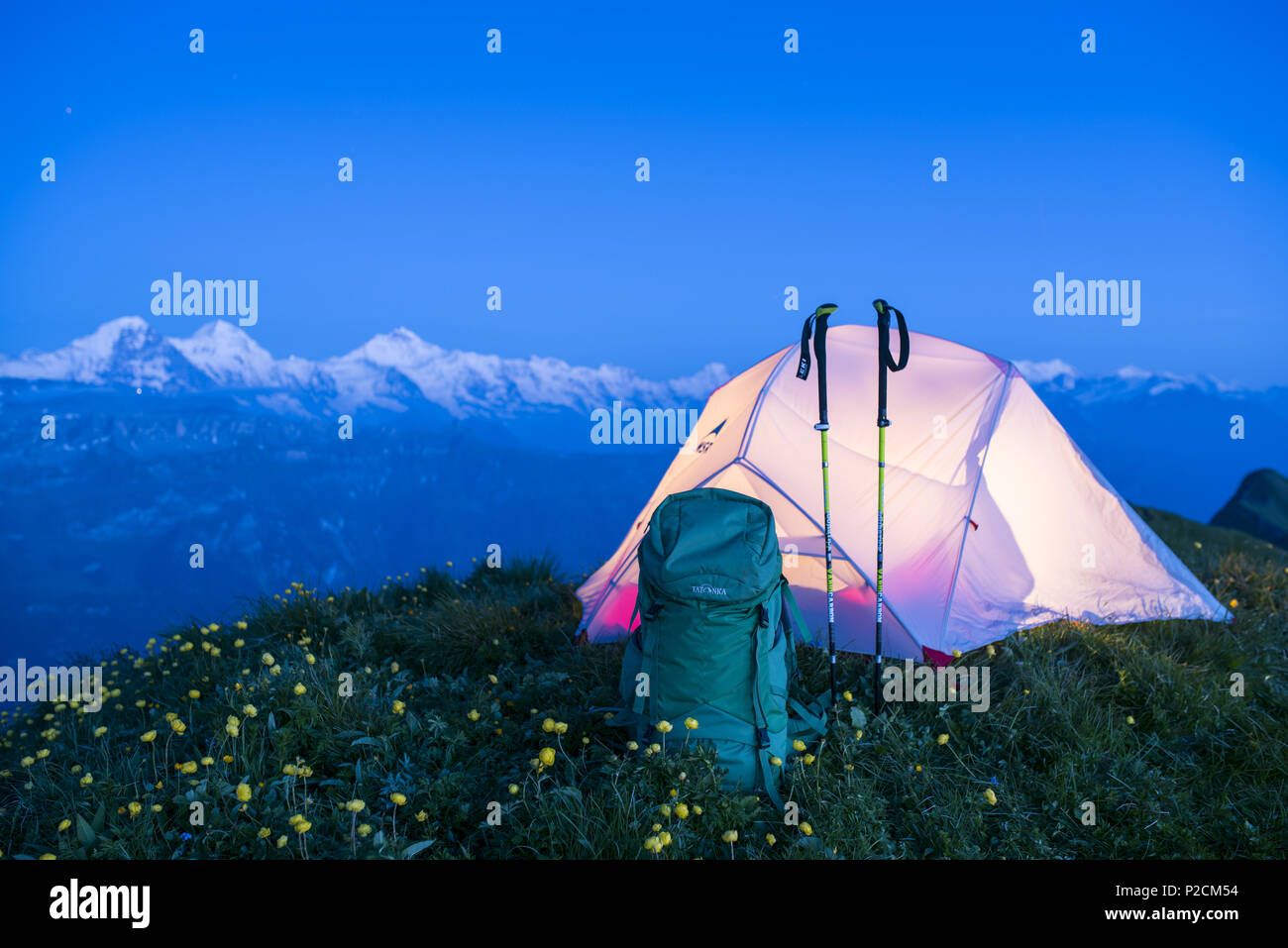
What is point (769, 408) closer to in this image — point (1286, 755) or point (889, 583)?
point (889, 583)

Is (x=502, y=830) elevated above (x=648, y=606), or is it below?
below

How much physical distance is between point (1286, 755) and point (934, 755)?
2130mm

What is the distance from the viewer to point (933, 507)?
5.89 meters

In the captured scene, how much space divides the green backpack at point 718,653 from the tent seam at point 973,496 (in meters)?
2.08

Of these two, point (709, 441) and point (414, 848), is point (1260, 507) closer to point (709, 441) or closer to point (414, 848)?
point (709, 441)

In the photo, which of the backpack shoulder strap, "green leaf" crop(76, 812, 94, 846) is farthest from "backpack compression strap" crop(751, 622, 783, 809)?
"green leaf" crop(76, 812, 94, 846)

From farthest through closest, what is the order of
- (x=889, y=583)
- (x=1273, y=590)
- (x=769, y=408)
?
(x=1273, y=590)
(x=769, y=408)
(x=889, y=583)

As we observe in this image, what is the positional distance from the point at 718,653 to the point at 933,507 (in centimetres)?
286

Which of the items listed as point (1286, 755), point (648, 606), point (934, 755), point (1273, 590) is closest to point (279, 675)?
point (648, 606)

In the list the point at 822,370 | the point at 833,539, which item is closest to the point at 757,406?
the point at 833,539

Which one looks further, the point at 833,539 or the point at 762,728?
the point at 833,539

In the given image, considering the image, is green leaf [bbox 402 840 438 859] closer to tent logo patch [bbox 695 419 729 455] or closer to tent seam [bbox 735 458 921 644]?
tent seam [bbox 735 458 921 644]

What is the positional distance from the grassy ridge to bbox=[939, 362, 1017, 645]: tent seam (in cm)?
46
